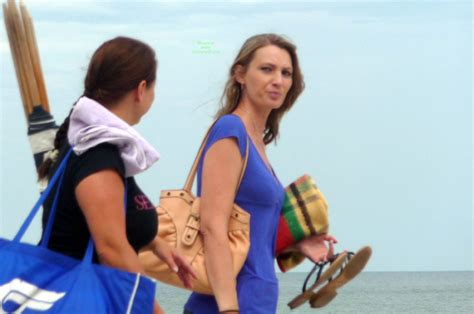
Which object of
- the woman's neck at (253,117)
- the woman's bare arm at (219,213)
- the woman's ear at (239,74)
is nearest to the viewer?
the woman's bare arm at (219,213)

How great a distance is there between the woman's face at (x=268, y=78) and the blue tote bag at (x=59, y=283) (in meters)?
1.21

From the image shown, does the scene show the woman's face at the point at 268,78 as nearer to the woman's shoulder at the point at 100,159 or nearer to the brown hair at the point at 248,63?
the brown hair at the point at 248,63

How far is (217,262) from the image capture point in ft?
14.8

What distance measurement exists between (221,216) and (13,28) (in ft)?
3.07

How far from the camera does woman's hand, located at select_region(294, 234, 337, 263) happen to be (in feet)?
16.1

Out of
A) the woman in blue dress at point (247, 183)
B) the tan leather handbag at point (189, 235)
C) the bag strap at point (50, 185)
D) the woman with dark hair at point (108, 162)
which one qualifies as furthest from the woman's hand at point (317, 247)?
the bag strap at point (50, 185)

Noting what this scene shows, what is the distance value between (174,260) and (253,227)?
0.44 m

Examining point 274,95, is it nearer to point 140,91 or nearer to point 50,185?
point 140,91

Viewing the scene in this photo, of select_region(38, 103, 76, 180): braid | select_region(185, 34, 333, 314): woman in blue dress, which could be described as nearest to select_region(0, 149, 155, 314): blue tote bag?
select_region(38, 103, 76, 180): braid

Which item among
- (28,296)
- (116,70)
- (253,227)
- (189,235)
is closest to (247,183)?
(253,227)

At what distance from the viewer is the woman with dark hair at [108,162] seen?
3.67 meters

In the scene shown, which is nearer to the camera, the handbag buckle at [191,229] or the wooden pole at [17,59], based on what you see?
the wooden pole at [17,59]

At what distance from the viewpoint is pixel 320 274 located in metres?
5.04

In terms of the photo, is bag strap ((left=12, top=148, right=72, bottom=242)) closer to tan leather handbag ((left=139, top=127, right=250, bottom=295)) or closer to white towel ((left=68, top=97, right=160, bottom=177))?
white towel ((left=68, top=97, right=160, bottom=177))
